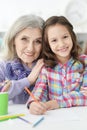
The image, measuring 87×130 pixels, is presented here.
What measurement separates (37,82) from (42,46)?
217 millimetres

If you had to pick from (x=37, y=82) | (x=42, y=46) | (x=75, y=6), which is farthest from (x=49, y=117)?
(x=75, y=6)

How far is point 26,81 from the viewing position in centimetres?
145

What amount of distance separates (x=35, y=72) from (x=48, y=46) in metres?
0.17

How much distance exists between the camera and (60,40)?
1420 millimetres

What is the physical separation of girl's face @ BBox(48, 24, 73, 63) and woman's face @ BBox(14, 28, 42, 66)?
8cm

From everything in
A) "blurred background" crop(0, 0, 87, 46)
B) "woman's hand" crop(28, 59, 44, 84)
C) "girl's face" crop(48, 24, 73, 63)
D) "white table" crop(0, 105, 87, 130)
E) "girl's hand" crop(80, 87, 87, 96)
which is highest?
"blurred background" crop(0, 0, 87, 46)

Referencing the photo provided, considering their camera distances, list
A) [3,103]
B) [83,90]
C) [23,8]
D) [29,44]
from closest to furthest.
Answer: [3,103] < [83,90] < [29,44] < [23,8]

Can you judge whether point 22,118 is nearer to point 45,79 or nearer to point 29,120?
point 29,120

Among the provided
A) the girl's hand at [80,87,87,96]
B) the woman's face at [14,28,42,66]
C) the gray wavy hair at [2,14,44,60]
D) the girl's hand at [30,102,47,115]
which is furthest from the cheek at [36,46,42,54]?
the girl's hand at [30,102,47,115]

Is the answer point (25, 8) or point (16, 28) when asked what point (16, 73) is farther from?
point (25, 8)

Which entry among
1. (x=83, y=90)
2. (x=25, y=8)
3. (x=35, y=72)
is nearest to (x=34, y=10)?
(x=25, y=8)

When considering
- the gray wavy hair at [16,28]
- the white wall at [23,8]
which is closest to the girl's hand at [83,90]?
the gray wavy hair at [16,28]

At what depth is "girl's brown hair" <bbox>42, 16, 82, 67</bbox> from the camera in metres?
1.47

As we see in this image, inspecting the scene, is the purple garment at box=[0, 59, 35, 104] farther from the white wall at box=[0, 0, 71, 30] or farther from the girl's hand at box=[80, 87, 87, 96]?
the white wall at box=[0, 0, 71, 30]
